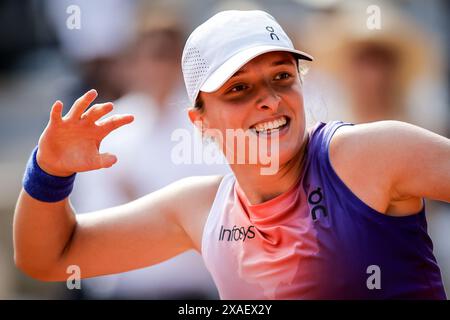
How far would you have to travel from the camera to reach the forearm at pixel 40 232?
197cm

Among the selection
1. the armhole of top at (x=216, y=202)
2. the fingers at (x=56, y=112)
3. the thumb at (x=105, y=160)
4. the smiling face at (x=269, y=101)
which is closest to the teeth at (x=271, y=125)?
the smiling face at (x=269, y=101)

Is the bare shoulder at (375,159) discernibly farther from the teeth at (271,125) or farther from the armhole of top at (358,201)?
the teeth at (271,125)

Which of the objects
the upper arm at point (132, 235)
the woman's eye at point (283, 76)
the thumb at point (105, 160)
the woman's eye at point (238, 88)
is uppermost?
the woman's eye at point (283, 76)

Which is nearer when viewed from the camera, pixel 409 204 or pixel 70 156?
pixel 409 204

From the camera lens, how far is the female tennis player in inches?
65.6

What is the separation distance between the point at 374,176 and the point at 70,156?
2.55ft

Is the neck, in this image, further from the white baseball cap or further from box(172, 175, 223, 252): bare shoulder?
the white baseball cap

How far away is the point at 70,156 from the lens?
1843 mm

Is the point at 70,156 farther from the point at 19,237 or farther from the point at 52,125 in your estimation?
the point at 19,237

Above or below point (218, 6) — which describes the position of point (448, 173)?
below

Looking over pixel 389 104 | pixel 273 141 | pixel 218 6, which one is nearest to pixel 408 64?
pixel 389 104

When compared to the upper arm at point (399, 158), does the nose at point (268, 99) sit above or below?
above

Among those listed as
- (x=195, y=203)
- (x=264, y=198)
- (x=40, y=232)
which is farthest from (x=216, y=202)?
(x=40, y=232)
